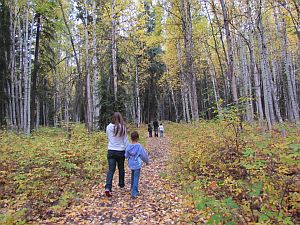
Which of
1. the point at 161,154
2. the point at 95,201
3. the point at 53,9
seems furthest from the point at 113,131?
the point at 53,9

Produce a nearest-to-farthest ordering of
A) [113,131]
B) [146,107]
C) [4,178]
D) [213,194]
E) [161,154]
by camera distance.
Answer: [213,194], [113,131], [4,178], [161,154], [146,107]

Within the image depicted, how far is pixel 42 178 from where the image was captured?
5.84 metres

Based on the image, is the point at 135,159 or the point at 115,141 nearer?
the point at 135,159

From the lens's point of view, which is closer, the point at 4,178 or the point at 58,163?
the point at 4,178

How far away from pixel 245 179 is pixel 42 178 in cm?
473

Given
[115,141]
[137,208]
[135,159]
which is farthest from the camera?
[115,141]

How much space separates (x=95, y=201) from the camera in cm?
500

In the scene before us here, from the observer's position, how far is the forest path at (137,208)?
4.09 metres

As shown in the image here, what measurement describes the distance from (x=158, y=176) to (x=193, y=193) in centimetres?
209

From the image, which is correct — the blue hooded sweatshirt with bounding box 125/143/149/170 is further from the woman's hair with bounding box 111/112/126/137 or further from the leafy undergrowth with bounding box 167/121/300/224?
the leafy undergrowth with bounding box 167/121/300/224

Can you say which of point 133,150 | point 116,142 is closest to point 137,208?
point 133,150

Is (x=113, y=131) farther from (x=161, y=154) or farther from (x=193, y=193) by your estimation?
(x=161, y=154)

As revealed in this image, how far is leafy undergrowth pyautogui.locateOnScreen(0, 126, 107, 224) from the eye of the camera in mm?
4441

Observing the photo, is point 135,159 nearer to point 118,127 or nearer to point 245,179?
point 118,127
